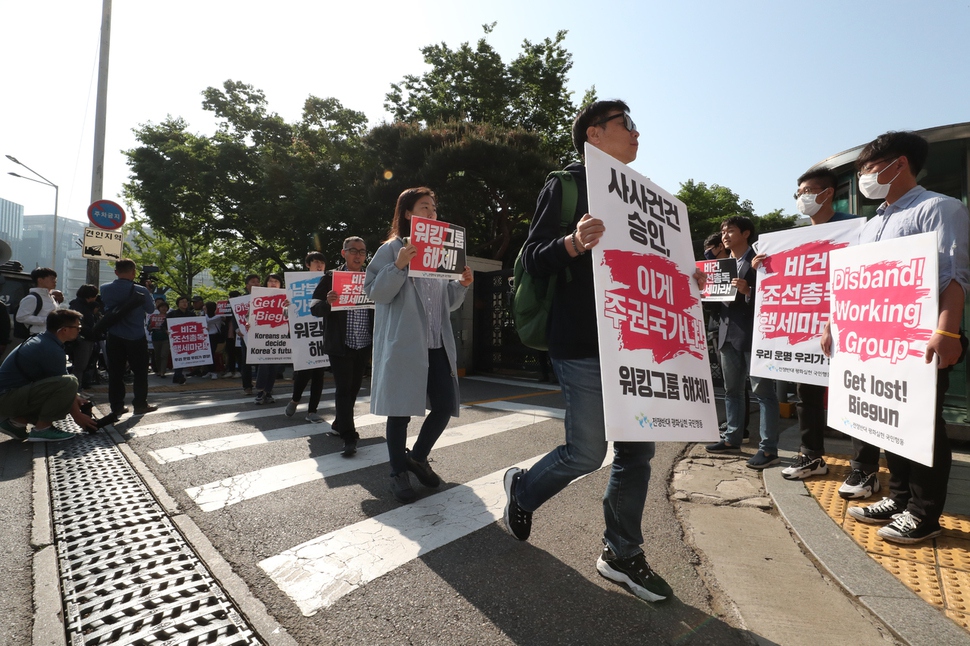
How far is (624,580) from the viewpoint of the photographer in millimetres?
2316

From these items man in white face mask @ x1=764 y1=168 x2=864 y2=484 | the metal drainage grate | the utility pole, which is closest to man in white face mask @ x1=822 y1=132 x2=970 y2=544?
man in white face mask @ x1=764 y1=168 x2=864 y2=484

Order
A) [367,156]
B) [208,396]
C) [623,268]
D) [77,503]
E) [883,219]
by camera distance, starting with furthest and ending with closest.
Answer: [367,156] → [208,396] → [77,503] → [883,219] → [623,268]

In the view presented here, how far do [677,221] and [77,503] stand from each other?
13.0ft

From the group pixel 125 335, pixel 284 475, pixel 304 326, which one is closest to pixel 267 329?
pixel 304 326

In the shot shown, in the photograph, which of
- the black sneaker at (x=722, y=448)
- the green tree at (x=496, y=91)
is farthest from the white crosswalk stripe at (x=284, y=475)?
the green tree at (x=496, y=91)

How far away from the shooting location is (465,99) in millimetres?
21672

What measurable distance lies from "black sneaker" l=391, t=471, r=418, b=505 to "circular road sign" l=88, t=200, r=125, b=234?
9.31 metres

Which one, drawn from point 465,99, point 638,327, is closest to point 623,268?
point 638,327

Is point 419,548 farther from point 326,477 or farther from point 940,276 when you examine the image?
point 940,276

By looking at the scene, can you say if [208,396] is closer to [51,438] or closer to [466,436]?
[51,438]

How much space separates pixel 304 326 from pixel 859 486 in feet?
18.0

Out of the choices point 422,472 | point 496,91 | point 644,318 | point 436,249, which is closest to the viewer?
point 644,318

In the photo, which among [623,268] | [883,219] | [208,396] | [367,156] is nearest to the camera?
[623,268]

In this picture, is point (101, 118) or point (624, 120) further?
point (101, 118)
